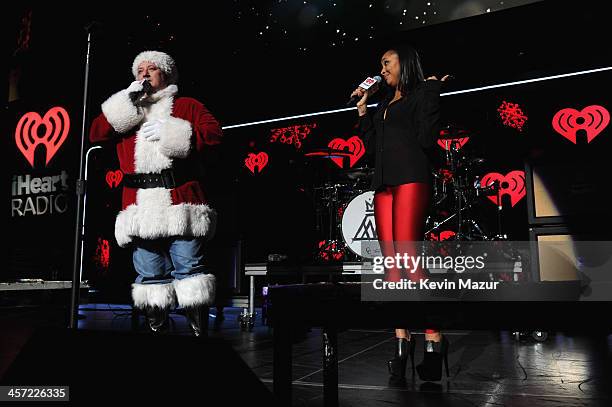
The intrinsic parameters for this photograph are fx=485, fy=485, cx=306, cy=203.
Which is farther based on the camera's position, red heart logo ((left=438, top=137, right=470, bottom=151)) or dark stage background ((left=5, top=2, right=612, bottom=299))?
red heart logo ((left=438, top=137, right=470, bottom=151))

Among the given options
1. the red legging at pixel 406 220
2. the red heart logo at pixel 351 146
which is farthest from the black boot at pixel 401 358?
the red heart logo at pixel 351 146

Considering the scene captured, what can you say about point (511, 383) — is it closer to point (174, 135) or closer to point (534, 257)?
point (174, 135)

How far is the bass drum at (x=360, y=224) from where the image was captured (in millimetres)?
5004

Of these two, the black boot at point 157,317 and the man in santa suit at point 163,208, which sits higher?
the man in santa suit at point 163,208

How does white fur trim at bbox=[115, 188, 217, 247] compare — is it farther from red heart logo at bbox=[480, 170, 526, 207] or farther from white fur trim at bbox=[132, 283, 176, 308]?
red heart logo at bbox=[480, 170, 526, 207]

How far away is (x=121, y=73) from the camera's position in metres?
5.92

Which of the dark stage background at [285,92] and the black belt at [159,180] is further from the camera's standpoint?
the dark stage background at [285,92]

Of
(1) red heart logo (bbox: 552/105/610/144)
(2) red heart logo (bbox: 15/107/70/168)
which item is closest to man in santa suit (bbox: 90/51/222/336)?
(2) red heart logo (bbox: 15/107/70/168)

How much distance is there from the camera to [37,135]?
23.9ft

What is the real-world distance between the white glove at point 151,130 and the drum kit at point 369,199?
9.29 ft

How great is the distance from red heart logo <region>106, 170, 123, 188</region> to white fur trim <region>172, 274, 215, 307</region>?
7.17 meters

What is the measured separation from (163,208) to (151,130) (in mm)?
385

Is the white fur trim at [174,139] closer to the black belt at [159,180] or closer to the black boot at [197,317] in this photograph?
the black belt at [159,180]

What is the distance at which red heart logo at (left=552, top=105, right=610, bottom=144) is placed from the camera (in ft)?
23.5
